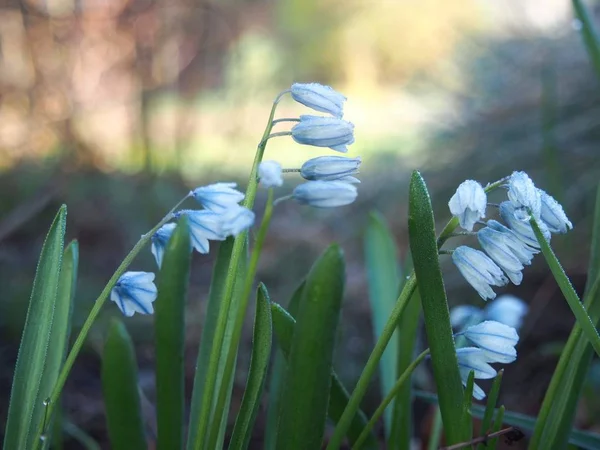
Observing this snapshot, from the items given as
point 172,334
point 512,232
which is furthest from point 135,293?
point 512,232

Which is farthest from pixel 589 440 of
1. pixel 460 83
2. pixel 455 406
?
pixel 460 83

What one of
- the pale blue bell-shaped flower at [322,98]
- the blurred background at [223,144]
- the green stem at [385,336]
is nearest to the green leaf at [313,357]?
the green stem at [385,336]

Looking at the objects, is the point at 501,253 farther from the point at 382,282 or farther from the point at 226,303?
the point at 382,282

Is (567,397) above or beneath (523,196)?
beneath

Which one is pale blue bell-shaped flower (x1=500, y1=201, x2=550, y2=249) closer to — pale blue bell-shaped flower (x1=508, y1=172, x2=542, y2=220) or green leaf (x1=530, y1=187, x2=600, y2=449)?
pale blue bell-shaped flower (x1=508, y1=172, x2=542, y2=220)

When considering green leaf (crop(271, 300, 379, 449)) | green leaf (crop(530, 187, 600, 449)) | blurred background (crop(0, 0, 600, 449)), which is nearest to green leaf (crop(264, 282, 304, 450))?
green leaf (crop(271, 300, 379, 449))

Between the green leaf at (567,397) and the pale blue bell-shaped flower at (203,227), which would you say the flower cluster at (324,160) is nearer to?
the pale blue bell-shaped flower at (203,227)
